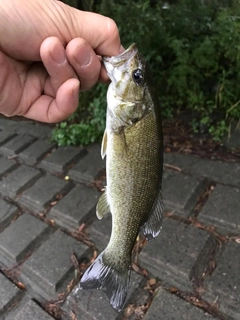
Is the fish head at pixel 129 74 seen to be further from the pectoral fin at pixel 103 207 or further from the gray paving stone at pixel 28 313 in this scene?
the gray paving stone at pixel 28 313

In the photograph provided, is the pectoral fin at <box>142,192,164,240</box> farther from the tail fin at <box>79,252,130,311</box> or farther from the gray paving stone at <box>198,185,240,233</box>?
the gray paving stone at <box>198,185,240,233</box>

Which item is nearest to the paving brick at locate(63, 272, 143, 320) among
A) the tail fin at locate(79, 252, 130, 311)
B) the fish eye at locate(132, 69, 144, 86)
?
the tail fin at locate(79, 252, 130, 311)

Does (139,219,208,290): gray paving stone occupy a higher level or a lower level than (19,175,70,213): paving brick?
higher

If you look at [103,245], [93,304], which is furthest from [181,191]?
[93,304]

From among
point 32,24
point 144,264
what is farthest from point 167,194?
point 32,24

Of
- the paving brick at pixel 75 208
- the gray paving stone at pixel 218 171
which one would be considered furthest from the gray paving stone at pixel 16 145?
the gray paving stone at pixel 218 171

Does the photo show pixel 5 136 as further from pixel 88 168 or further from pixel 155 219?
pixel 155 219
